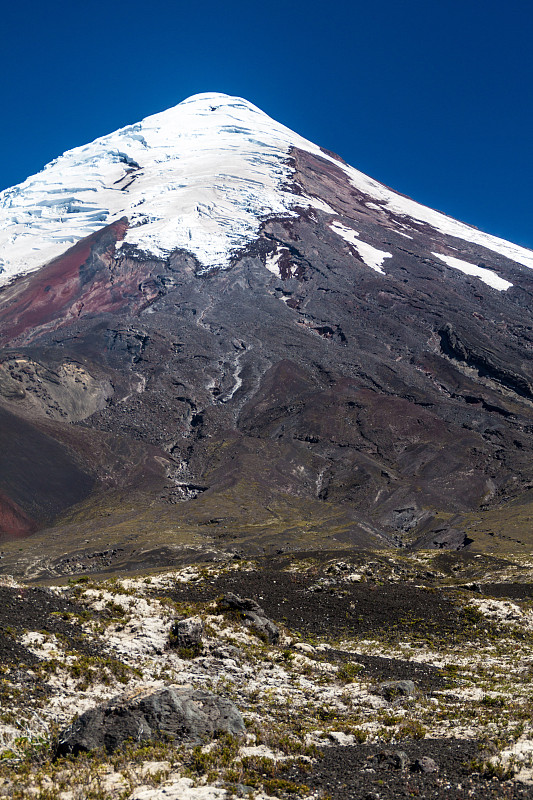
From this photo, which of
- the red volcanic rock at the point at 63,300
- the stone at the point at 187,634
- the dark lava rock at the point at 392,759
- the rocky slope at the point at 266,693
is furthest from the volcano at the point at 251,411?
the dark lava rock at the point at 392,759

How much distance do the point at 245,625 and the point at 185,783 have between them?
1295 cm

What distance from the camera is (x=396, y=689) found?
21438 mm

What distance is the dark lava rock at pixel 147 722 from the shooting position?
1495 centimetres

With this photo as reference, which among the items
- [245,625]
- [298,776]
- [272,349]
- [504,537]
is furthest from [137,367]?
[298,776]

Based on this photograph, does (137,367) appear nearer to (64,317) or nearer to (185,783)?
(64,317)

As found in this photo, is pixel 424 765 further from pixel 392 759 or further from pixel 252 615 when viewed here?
pixel 252 615

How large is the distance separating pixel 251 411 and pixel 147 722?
12020cm

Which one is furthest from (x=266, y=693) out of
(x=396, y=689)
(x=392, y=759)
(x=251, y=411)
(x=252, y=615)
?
(x=251, y=411)

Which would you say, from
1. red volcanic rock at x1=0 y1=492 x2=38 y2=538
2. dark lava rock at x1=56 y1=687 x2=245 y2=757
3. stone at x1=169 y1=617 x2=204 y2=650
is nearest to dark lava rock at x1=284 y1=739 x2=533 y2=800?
dark lava rock at x1=56 y1=687 x2=245 y2=757

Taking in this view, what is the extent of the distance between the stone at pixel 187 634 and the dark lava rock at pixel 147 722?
250 inches

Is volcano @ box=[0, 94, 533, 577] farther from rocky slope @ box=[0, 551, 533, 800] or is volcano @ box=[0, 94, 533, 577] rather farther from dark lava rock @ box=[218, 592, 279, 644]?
dark lava rock @ box=[218, 592, 279, 644]

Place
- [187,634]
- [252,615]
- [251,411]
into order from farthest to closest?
[251,411] < [252,615] < [187,634]

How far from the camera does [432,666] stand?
26.1 metres

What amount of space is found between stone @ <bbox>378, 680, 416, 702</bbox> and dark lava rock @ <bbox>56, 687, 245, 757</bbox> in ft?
21.5
